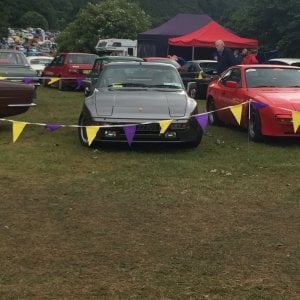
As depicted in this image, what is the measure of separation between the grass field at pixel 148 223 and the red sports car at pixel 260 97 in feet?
1.60

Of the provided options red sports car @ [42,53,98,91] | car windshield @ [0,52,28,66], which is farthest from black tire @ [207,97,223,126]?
red sports car @ [42,53,98,91]

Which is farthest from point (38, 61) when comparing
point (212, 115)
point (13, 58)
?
point (212, 115)

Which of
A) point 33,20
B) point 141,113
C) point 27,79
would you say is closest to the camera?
point 141,113

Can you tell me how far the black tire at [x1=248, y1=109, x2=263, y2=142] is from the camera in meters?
8.86

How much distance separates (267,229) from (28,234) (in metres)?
2.02

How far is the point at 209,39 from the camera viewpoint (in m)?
26.0

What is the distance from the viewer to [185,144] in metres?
8.52

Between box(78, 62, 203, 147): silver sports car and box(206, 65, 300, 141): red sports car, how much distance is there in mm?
873

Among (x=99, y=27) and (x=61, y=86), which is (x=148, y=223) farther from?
(x=99, y=27)

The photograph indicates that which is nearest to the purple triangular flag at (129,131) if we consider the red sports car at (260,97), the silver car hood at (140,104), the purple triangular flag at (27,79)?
the silver car hood at (140,104)

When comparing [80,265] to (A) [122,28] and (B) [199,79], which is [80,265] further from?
(A) [122,28]

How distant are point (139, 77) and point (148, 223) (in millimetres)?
4586

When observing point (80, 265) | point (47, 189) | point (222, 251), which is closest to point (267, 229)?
point (222, 251)

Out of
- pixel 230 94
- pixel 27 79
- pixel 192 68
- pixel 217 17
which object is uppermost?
pixel 230 94
